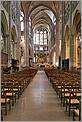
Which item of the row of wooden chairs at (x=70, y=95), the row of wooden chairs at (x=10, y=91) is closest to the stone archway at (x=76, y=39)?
the row of wooden chairs at (x=10, y=91)

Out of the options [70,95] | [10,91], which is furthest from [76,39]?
[70,95]

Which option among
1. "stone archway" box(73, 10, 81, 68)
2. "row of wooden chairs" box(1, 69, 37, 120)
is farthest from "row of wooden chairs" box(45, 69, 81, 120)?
"stone archway" box(73, 10, 81, 68)

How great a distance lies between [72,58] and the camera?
29328mm

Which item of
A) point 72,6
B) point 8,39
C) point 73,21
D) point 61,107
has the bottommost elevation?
point 61,107

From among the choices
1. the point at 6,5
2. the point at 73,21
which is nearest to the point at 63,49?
the point at 73,21

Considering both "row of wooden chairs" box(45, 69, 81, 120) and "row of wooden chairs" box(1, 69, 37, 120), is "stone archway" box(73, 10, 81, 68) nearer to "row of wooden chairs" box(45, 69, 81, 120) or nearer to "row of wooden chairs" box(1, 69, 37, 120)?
"row of wooden chairs" box(1, 69, 37, 120)

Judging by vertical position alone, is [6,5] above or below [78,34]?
above

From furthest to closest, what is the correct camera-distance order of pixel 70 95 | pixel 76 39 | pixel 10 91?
pixel 76 39, pixel 10 91, pixel 70 95

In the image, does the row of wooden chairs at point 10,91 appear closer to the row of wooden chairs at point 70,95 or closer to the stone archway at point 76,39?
the row of wooden chairs at point 70,95

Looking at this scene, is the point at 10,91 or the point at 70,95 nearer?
the point at 70,95

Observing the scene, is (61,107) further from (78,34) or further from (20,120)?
(78,34)

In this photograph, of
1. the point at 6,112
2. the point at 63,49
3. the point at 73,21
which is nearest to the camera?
the point at 6,112

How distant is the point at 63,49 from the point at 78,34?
6.63 metres

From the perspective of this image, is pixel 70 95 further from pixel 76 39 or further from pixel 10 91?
pixel 76 39
